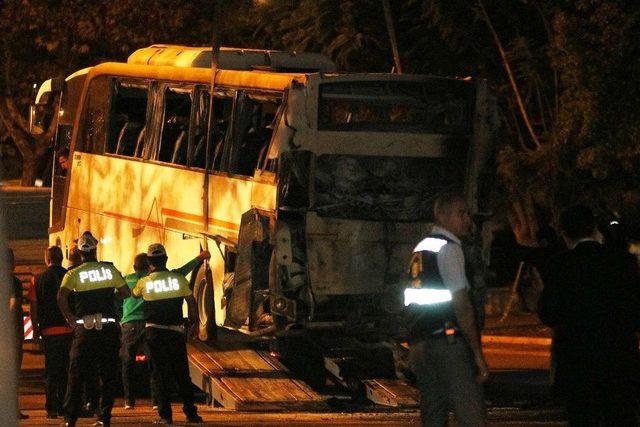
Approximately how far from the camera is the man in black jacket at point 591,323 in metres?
9.16

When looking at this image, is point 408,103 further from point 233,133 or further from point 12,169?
point 12,169

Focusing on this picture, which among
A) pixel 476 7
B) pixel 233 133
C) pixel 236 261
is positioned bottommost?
pixel 236 261

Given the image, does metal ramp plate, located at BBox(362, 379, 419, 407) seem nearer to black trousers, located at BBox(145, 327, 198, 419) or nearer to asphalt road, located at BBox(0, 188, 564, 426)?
asphalt road, located at BBox(0, 188, 564, 426)

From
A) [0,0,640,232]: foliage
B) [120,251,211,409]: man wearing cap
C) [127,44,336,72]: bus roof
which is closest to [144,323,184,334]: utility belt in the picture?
[120,251,211,409]: man wearing cap

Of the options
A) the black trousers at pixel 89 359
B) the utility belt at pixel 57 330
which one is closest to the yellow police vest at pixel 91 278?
the black trousers at pixel 89 359

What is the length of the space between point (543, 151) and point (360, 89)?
29.5 ft

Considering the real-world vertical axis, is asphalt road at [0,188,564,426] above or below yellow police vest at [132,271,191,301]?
→ below

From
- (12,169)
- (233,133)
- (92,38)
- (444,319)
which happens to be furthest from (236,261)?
(12,169)

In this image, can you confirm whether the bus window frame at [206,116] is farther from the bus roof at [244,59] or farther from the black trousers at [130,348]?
the black trousers at [130,348]

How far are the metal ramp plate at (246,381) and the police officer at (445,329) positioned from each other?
23.4 ft

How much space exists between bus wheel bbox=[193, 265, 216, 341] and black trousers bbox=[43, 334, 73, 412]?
8.56ft

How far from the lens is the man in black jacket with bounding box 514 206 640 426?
916 cm

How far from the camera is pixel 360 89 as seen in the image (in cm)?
1647

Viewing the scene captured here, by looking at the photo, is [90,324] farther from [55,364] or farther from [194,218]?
[194,218]
